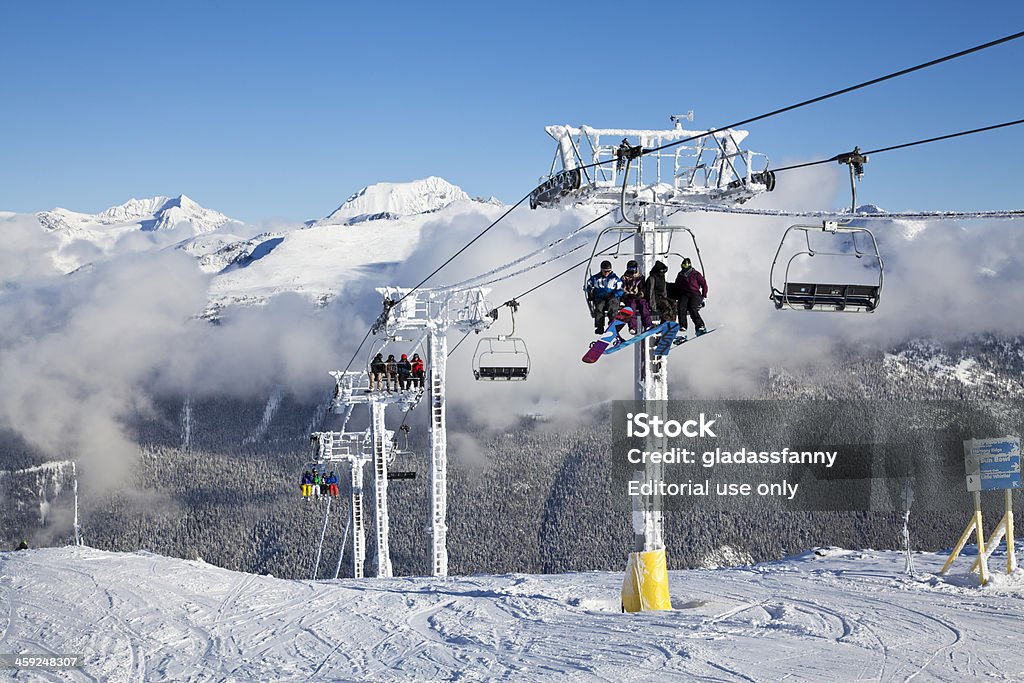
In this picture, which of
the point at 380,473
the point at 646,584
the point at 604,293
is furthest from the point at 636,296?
the point at 380,473

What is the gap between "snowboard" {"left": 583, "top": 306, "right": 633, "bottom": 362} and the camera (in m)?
16.8

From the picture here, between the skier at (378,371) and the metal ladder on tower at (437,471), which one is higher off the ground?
the skier at (378,371)

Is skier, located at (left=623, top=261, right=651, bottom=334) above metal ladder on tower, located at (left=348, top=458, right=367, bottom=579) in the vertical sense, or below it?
above

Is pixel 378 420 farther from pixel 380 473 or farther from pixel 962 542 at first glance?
pixel 962 542

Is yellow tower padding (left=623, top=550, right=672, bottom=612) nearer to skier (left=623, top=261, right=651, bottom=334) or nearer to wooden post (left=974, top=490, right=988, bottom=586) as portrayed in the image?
skier (left=623, top=261, right=651, bottom=334)

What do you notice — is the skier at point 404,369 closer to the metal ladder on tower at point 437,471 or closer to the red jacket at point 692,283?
the metal ladder on tower at point 437,471

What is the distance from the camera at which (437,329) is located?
3194cm

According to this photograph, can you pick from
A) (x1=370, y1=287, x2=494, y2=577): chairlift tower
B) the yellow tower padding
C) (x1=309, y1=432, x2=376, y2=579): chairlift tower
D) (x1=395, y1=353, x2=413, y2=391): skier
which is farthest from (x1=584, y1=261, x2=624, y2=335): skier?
(x1=309, y1=432, x2=376, y2=579): chairlift tower

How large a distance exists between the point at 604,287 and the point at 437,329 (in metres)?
15.5

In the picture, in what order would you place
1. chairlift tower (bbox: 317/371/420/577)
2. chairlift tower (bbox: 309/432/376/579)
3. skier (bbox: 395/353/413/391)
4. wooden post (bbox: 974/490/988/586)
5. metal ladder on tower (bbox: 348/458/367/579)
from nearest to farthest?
Result: wooden post (bbox: 974/490/988/586), skier (bbox: 395/353/413/391), chairlift tower (bbox: 317/371/420/577), metal ladder on tower (bbox: 348/458/367/579), chairlift tower (bbox: 309/432/376/579)

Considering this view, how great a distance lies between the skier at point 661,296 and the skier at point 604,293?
1.89 feet

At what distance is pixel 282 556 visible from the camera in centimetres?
17738

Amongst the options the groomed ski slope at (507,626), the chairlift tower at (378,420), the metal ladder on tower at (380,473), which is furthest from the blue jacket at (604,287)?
the metal ladder on tower at (380,473)

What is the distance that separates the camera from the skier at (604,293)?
16.9m
